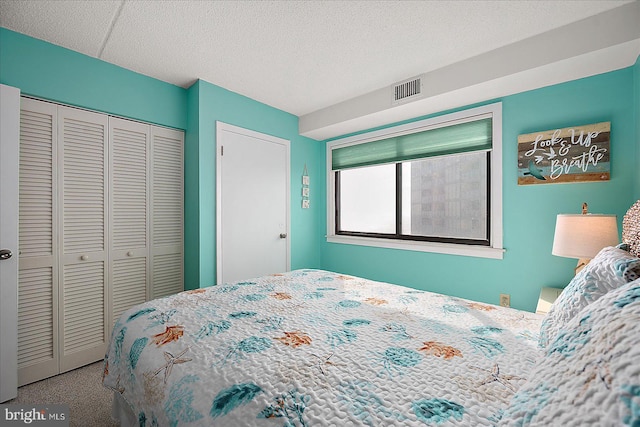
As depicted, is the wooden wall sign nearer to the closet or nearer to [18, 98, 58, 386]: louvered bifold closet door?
the closet

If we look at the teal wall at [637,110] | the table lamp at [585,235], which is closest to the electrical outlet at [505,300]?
the table lamp at [585,235]

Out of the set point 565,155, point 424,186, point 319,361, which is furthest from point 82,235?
point 565,155

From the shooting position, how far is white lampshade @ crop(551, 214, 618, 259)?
1.71 meters

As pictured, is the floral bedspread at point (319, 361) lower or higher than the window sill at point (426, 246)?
lower

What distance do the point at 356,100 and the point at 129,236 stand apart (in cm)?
257

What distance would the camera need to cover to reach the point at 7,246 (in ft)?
6.08

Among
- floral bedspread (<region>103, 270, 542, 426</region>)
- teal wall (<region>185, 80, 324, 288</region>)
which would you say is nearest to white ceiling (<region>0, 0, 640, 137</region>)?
teal wall (<region>185, 80, 324, 288</region>)

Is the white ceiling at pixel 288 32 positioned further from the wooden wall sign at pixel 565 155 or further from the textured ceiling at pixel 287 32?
the wooden wall sign at pixel 565 155

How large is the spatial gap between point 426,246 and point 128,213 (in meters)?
2.87

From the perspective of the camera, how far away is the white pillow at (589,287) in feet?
2.84

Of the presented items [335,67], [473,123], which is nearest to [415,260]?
[473,123]

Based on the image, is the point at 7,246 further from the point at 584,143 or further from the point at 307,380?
the point at 584,143

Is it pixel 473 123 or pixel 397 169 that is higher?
pixel 473 123

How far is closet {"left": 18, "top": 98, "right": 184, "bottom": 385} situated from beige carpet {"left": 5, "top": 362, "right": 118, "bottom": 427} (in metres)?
0.11
